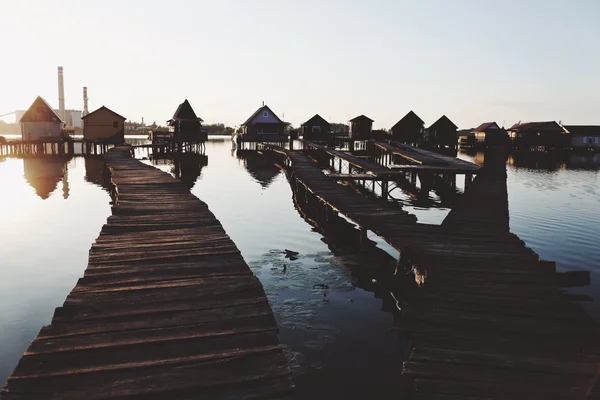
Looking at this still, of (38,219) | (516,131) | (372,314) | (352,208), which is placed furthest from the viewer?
(516,131)

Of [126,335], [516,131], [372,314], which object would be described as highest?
[516,131]

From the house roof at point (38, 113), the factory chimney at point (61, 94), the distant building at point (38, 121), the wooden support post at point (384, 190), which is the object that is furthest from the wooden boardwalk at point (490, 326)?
the factory chimney at point (61, 94)

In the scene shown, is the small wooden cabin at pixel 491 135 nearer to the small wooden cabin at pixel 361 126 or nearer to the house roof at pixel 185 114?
the small wooden cabin at pixel 361 126

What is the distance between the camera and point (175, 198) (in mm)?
15969

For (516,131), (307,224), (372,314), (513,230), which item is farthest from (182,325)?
(516,131)

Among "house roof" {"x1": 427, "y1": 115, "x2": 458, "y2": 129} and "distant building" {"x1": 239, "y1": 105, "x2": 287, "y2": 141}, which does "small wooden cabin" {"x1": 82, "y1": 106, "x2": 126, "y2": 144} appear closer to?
"distant building" {"x1": 239, "y1": 105, "x2": 287, "y2": 141}

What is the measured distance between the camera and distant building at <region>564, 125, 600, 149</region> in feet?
265

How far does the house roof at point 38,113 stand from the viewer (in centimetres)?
5719

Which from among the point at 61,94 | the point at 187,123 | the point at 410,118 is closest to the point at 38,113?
the point at 187,123

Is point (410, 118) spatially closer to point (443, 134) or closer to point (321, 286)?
point (443, 134)

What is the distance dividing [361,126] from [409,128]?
753cm

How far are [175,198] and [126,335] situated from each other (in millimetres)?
10879

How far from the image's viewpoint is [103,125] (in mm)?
59875

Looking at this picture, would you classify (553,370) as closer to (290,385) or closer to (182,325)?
(290,385)
